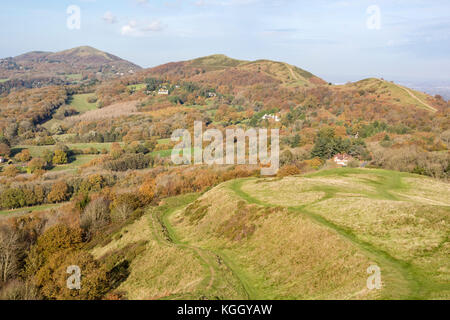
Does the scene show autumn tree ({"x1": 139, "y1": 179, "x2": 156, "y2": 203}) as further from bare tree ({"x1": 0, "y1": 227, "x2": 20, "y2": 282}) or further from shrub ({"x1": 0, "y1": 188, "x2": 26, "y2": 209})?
shrub ({"x1": 0, "y1": 188, "x2": 26, "y2": 209})

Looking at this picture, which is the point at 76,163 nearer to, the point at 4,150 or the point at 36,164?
the point at 36,164

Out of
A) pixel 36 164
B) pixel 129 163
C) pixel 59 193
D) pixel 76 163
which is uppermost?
pixel 36 164

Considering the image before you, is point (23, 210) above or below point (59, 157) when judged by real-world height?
below

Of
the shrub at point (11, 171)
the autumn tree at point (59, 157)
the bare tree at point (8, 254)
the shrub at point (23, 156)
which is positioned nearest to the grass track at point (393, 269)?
the bare tree at point (8, 254)

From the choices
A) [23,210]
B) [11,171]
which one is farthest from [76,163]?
[23,210]

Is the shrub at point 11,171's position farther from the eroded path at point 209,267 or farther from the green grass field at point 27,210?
the eroded path at point 209,267

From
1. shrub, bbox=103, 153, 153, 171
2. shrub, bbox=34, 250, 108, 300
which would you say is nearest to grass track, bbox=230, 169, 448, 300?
shrub, bbox=34, 250, 108, 300

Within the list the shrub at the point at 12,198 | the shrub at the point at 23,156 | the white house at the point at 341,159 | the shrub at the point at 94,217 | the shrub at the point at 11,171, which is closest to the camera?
the shrub at the point at 94,217

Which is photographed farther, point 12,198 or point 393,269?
point 12,198
